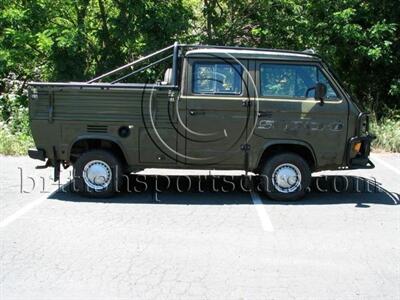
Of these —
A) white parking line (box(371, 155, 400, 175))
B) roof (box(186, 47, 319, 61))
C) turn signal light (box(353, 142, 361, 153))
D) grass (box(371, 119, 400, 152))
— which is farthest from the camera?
grass (box(371, 119, 400, 152))

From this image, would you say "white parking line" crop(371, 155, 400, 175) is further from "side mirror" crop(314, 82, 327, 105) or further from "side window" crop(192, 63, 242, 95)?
"side window" crop(192, 63, 242, 95)

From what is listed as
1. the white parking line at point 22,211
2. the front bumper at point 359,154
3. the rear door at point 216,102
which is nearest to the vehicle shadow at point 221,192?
the white parking line at point 22,211

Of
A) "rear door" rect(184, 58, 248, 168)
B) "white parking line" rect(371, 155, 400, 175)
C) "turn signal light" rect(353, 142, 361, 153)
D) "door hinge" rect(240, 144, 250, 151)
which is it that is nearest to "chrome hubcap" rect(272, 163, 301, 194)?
"door hinge" rect(240, 144, 250, 151)

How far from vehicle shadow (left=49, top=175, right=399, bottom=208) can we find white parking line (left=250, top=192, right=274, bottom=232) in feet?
0.28

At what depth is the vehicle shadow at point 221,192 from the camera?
8.68 meters

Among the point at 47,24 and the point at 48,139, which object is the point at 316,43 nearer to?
the point at 47,24

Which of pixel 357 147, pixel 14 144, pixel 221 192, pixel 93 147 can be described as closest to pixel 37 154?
pixel 93 147

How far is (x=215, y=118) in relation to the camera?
8.42 m

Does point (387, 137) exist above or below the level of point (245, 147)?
below

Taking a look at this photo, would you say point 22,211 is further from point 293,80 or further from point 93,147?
point 293,80

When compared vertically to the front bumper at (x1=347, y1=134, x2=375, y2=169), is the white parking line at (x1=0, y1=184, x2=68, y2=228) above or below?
below

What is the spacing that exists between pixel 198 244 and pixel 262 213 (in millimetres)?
1674

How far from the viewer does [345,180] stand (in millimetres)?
10312

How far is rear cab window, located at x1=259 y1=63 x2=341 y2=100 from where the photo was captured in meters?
8.51
